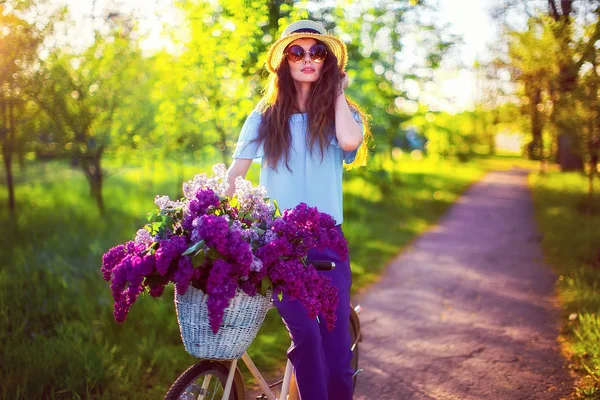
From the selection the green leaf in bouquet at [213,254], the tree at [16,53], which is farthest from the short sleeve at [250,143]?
the tree at [16,53]

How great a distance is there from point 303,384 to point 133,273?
1.05 m

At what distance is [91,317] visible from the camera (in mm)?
5297

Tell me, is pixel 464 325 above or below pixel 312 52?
below

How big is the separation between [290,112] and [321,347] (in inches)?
46.8

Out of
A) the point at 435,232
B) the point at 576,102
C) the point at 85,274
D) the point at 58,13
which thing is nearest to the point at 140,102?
the point at 58,13

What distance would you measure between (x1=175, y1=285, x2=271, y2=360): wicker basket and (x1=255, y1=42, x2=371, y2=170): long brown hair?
0.90 metres

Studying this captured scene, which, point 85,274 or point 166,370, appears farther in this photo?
point 85,274

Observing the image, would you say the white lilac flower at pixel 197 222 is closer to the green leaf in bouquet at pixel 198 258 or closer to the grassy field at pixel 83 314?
the green leaf in bouquet at pixel 198 258

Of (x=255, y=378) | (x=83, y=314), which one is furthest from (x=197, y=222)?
(x=83, y=314)

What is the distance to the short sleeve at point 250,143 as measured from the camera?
3.13 meters

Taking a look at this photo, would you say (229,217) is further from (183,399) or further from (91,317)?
(91,317)

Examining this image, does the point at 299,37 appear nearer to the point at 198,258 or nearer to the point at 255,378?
the point at 198,258

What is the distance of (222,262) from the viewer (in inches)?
86.6

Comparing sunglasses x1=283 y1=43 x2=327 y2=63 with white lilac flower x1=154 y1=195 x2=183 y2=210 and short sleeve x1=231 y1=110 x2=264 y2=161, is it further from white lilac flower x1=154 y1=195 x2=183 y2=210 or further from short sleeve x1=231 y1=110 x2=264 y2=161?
white lilac flower x1=154 y1=195 x2=183 y2=210
